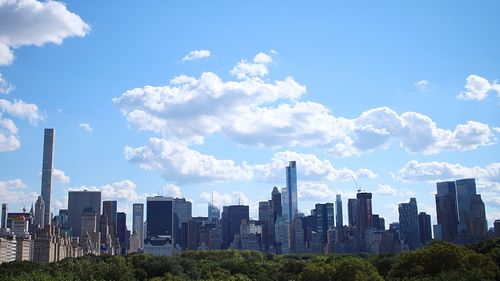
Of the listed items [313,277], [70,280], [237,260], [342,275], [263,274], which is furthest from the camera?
[237,260]

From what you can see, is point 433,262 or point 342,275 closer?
point 433,262

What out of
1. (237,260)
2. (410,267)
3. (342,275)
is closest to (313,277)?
(342,275)

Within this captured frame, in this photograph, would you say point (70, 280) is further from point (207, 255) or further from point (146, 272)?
point (207, 255)

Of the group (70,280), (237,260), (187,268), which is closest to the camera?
(70,280)

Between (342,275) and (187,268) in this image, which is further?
(187,268)

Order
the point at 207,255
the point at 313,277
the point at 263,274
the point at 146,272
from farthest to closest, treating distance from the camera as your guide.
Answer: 1. the point at 207,255
2. the point at 263,274
3. the point at 146,272
4. the point at 313,277

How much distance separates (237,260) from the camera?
14262 centimetres

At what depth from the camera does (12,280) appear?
70188 mm

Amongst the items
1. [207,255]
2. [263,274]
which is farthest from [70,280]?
[207,255]

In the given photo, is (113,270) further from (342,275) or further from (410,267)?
(410,267)

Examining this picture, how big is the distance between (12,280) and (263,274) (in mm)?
65329

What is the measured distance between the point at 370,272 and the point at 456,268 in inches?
485

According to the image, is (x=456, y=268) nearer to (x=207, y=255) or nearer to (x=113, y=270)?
(x=113, y=270)

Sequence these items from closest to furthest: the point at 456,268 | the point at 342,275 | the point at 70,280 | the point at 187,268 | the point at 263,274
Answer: the point at 456,268
the point at 70,280
the point at 342,275
the point at 187,268
the point at 263,274
